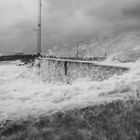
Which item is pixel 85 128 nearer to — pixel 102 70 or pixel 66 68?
pixel 102 70

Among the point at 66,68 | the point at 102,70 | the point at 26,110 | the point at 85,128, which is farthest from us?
the point at 66,68

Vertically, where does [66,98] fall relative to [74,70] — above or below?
below

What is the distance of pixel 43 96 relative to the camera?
→ 5.34 meters

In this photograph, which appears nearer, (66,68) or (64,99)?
(64,99)

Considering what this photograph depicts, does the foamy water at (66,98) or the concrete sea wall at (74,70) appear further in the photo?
the concrete sea wall at (74,70)

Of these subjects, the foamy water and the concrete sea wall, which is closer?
the foamy water

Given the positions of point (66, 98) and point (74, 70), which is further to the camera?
point (74, 70)

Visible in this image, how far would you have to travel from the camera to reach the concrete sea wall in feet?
33.5

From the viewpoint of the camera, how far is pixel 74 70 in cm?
1548

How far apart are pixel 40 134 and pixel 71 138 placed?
0.51m

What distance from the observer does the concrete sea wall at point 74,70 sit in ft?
33.5

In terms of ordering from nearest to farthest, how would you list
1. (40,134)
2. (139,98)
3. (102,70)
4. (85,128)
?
(40,134) → (85,128) → (139,98) → (102,70)

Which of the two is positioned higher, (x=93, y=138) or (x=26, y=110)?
(x=26, y=110)

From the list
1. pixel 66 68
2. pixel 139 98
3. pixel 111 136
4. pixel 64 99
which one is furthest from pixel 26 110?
pixel 66 68
